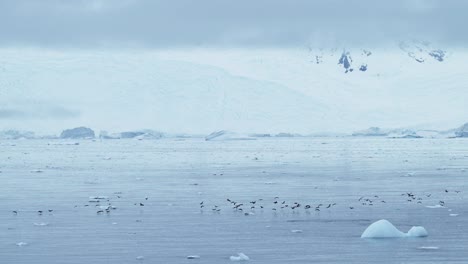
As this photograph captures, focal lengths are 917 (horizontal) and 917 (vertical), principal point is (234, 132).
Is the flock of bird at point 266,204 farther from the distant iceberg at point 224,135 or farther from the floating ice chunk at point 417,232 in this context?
the distant iceberg at point 224,135

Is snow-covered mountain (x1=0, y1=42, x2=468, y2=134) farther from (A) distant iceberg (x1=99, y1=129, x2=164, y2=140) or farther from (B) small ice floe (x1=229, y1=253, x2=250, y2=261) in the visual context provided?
(B) small ice floe (x1=229, y1=253, x2=250, y2=261)

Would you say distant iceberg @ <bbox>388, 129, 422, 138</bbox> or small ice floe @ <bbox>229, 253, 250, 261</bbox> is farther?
distant iceberg @ <bbox>388, 129, 422, 138</bbox>

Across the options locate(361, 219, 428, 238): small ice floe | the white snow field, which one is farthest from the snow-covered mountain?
locate(361, 219, 428, 238): small ice floe

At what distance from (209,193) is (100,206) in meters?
2.89

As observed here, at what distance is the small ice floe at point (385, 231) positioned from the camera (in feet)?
31.4

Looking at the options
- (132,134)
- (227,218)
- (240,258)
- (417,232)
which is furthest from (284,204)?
(132,134)

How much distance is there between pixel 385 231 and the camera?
31.4 ft

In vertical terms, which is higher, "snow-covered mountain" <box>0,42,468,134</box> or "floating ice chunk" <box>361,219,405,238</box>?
"snow-covered mountain" <box>0,42,468,134</box>

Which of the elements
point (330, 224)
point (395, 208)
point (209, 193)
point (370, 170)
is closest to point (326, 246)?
point (330, 224)

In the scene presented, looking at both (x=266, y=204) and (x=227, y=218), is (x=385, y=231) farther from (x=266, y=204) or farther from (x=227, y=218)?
(x=266, y=204)

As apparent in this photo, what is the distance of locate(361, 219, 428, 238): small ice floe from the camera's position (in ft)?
31.4

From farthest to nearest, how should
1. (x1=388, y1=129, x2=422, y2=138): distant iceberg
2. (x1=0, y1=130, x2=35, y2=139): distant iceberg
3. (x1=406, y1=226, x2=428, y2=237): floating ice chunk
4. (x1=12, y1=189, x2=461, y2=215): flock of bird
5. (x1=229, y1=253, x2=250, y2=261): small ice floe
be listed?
(x1=388, y1=129, x2=422, y2=138): distant iceberg, (x1=0, y1=130, x2=35, y2=139): distant iceberg, (x1=12, y1=189, x2=461, y2=215): flock of bird, (x1=406, y1=226, x2=428, y2=237): floating ice chunk, (x1=229, y1=253, x2=250, y2=261): small ice floe

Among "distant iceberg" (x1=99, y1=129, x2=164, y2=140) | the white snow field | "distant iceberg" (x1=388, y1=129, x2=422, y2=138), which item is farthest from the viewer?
"distant iceberg" (x1=388, y1=129, x2=422, y2=138)

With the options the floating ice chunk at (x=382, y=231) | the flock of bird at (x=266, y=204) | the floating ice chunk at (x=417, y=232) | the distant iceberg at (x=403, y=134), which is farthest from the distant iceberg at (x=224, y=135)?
the floating ice chunk at (x=382, y=231)
